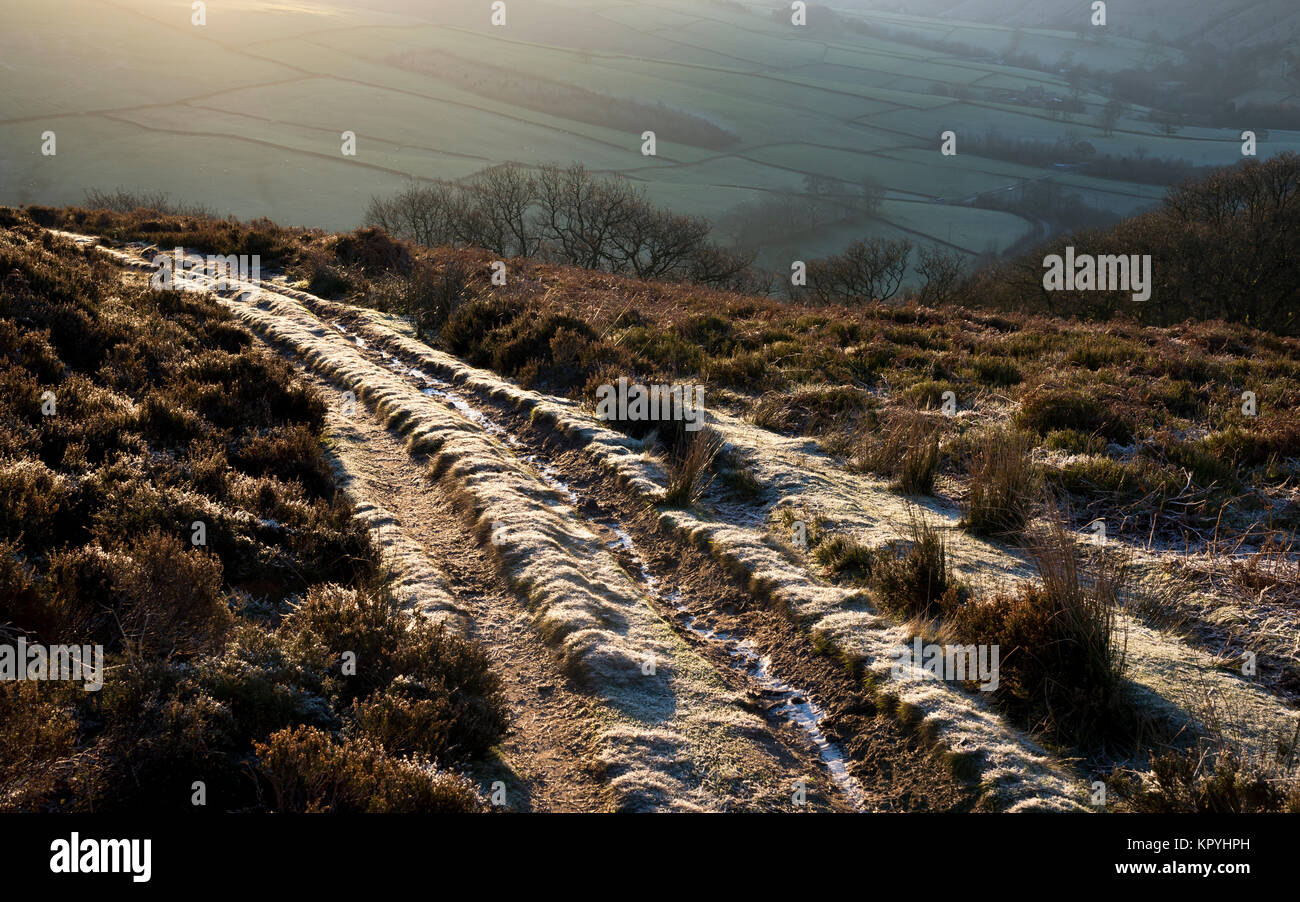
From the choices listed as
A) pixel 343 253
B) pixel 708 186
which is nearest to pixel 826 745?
pixel 343 253

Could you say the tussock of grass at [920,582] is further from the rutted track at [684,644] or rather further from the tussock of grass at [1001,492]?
the tussock of grass at [1001,492]

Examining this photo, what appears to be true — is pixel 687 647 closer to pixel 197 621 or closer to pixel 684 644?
Result: pixel 684 644

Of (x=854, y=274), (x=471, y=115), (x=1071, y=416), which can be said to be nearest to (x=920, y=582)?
(x=1071, y=416)

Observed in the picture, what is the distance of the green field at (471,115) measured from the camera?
6131 cm

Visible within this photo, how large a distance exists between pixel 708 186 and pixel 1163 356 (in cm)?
6467

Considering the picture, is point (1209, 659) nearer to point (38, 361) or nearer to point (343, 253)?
point (38, 361)

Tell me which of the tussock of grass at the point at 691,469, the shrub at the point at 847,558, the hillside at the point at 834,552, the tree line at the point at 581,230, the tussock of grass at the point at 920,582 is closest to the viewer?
the hillside at the point at 834,552

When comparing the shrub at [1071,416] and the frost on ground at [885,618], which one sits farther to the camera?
the shrub at [1071,416]

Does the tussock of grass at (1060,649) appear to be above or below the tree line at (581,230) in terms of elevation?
below

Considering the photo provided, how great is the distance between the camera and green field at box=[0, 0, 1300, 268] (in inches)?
2414

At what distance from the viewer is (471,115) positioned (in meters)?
83.2

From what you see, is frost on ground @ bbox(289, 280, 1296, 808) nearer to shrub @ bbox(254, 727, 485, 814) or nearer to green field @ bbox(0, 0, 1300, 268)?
shrub @ bbox(254, 727, 485, 814)

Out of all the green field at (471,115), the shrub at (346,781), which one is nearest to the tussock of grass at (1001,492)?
the shrub at (346,781)
